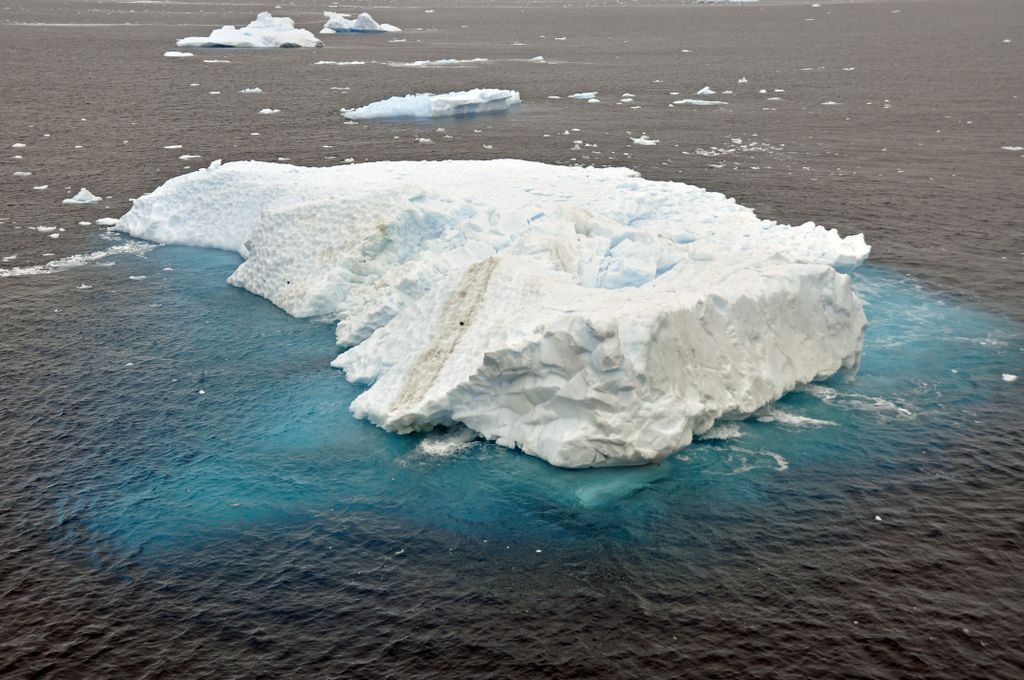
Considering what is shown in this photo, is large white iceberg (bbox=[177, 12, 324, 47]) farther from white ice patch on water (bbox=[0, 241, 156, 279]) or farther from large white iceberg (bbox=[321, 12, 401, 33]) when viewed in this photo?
white ice patch on water (bbox=[0, 241, 156, 279])

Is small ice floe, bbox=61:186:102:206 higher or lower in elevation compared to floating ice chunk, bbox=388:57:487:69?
lower

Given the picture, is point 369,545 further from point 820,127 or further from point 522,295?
point 820,127

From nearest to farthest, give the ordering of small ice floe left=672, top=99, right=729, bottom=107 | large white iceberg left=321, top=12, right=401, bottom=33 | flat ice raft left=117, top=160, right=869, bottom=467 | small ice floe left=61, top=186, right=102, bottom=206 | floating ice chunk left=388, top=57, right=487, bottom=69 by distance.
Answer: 1. flat ice raft left=117, top=160, right=869, bottom=467
2. small ice floe left=61, top=186, right=102, bottom=206
3. small ice floe left=672, top=99, right=729, bottom=107
4. floating ice chunk left=388, top=57, right=487, bottom=69
5. large white iceberg left=321, top=12, right=401, bottom=33

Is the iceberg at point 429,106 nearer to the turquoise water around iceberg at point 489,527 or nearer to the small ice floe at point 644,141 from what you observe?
the small ice floe at point 644,141

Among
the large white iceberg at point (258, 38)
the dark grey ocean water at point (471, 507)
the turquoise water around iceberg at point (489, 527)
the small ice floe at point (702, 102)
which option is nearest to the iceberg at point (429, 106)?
the small ice floe at point (702, 102)

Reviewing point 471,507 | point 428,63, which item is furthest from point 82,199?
point 428,63

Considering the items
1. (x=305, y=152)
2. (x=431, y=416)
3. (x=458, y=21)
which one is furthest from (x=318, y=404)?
(x=458, y=21)

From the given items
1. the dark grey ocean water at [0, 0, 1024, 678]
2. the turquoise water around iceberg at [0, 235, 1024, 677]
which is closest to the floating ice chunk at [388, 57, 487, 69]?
the dark grey ocean water at [0, 0, 1024, 678]
